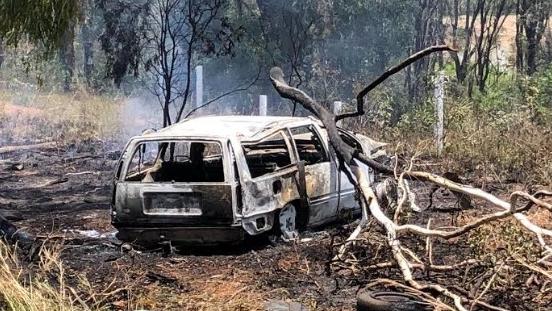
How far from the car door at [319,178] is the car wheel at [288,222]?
210 millimetres

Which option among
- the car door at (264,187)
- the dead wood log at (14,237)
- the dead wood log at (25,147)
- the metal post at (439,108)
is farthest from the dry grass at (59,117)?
the car door at (264,187)

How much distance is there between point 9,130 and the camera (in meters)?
22.5

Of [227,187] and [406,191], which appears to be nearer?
[406,191]

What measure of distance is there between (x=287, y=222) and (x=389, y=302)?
9.37ft

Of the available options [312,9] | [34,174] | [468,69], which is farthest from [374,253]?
[312,9]

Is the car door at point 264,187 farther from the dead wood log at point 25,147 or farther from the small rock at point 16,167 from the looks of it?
the dead wood log at point 25,147

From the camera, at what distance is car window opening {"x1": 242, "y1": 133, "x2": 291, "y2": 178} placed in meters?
8.70

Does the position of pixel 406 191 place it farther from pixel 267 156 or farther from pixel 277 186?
pixel 267 156

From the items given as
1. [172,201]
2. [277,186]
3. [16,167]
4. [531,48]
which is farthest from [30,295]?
[531,48]

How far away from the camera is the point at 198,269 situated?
24.7ft

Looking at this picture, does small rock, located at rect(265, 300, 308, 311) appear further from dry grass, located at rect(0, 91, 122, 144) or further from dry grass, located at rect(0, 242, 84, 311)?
dry grass, located at rect(0, 91, 122, 144)

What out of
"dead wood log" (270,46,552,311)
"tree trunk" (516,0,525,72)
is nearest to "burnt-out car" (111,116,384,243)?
"dead wood log" (270,46,552,311)

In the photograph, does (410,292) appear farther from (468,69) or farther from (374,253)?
(468,69)

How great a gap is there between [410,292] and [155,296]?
2.21 m
